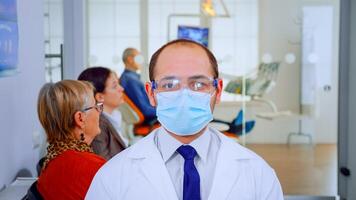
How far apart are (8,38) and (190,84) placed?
1242 mm

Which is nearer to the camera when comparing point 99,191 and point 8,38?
point 99,191

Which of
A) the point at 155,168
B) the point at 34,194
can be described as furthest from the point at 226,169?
the point at 34,194

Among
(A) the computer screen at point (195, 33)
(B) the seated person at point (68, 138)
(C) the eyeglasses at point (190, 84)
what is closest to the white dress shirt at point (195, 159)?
(C) the eyeglasses at point (190, 84)

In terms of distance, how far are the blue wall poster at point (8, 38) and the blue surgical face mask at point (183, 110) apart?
1102 millimetres

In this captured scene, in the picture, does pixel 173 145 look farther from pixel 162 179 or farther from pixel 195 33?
pixel 195 33

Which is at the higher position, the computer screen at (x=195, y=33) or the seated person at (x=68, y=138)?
the computer screen at (x=195, y=33)

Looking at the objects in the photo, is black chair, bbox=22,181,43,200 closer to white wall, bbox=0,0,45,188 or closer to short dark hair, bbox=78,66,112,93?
white wall, bbox=0,0,45,188

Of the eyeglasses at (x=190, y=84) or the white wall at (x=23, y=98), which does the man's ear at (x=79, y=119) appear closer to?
the white wall at (x=23, y=98)

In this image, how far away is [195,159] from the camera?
4.39ft

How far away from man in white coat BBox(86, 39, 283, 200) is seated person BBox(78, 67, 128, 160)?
131 cm

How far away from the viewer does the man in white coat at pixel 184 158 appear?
4.20ft

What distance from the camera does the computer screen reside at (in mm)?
4281

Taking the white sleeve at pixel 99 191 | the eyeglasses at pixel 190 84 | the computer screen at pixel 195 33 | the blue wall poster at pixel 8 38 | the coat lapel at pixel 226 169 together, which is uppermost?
the computer screen at pixel 195 33

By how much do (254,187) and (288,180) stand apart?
3.12 m
